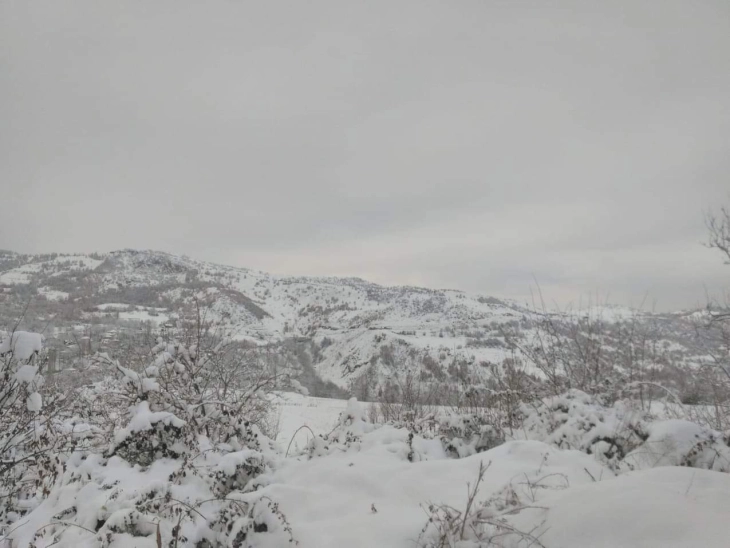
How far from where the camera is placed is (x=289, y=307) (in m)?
136

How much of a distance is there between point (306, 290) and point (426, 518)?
489ft

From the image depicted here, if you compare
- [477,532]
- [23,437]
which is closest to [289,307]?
[23,437]

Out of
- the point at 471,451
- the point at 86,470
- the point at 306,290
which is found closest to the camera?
the point at 86,470

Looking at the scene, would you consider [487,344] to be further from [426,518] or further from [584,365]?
[426,518]

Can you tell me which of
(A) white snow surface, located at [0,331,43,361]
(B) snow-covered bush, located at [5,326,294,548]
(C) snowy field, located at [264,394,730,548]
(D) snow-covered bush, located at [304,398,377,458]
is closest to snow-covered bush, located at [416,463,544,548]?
(C) snowy field, located at [264,394,730,548]

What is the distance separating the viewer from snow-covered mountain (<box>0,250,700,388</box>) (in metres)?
58.2

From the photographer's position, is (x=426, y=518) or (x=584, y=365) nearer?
(x=426, y=518)

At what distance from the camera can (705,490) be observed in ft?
6.56

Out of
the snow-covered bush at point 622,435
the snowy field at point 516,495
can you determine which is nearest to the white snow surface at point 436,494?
the snowy field at point 516,495

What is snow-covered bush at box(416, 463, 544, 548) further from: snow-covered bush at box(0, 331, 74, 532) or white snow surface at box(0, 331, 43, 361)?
white snow surface at box(0, 331, 43, 361)

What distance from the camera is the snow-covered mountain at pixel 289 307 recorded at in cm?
5816

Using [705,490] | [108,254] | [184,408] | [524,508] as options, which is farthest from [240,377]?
[108,254]

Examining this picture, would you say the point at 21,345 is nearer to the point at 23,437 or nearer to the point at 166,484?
the point at 23,437

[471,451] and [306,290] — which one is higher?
[306,290]
